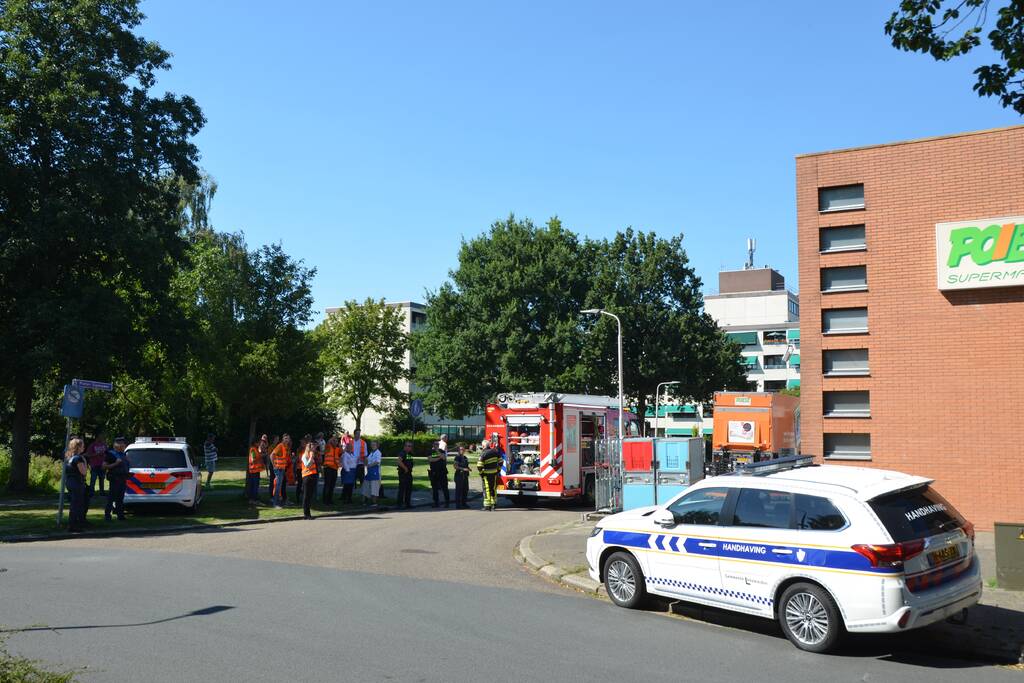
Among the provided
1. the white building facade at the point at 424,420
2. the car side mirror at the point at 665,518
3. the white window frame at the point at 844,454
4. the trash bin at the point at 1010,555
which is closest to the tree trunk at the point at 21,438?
the car side mirror at the point at 665,518

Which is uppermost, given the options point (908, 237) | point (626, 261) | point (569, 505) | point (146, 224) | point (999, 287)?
point (626, 261)

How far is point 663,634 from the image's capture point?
848 cm

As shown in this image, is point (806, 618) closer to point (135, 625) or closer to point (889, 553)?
point (889, 553)

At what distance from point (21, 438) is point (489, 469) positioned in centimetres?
1302

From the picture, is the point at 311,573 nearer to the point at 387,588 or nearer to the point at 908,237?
the point at 387,588

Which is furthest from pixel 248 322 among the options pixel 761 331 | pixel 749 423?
pixel 761 331

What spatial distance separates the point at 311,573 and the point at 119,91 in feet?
58.1

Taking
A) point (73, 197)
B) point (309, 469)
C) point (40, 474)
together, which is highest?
point (73, 197)

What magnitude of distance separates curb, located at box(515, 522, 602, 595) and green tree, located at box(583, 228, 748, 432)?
28.3 m

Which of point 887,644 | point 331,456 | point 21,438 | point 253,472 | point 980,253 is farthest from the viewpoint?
point 21,438

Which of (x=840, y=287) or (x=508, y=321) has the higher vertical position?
(x=508, y=321)

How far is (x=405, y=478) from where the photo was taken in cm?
2186

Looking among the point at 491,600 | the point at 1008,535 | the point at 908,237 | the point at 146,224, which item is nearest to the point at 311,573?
the point at 491,600

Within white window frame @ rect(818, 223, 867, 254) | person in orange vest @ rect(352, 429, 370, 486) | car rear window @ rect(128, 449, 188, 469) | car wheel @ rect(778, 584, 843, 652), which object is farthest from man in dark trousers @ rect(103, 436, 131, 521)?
white window frame @ rect(818, 223, 867, 254)
